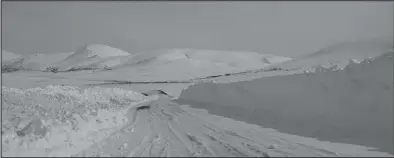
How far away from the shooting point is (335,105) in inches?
426

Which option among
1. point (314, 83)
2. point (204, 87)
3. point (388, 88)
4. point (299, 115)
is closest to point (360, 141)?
point (388, 88)

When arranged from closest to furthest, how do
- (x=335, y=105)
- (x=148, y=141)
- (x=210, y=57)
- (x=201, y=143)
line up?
(x=201, y=143) → (x=148, y=141) → (x=335, y=105) → (x=210, y=57)

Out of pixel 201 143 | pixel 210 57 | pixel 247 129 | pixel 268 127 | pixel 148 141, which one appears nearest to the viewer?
pixel 201 143

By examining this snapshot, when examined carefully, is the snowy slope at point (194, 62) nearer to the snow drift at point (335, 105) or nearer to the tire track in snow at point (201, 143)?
the snow drift at point (335, 105)

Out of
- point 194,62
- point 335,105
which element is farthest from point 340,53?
point 335,105

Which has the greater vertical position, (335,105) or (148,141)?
(335,105)

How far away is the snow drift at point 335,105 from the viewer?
9055 mm

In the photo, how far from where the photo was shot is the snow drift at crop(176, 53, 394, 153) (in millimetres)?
9055

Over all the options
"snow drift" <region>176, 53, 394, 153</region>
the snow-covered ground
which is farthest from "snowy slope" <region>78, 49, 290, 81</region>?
the snow-covered ground

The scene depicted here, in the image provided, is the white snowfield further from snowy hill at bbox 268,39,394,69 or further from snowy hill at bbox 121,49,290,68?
snowy hill at bbox 121,49,290,68

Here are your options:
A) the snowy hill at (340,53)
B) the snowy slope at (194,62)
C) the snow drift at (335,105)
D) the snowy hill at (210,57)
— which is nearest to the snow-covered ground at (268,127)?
the snow drift at (335,105)

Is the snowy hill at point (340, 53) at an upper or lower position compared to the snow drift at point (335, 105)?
upper

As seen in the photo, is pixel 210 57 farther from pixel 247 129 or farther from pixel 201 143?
pixel 201 143

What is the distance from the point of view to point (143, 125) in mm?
12531
